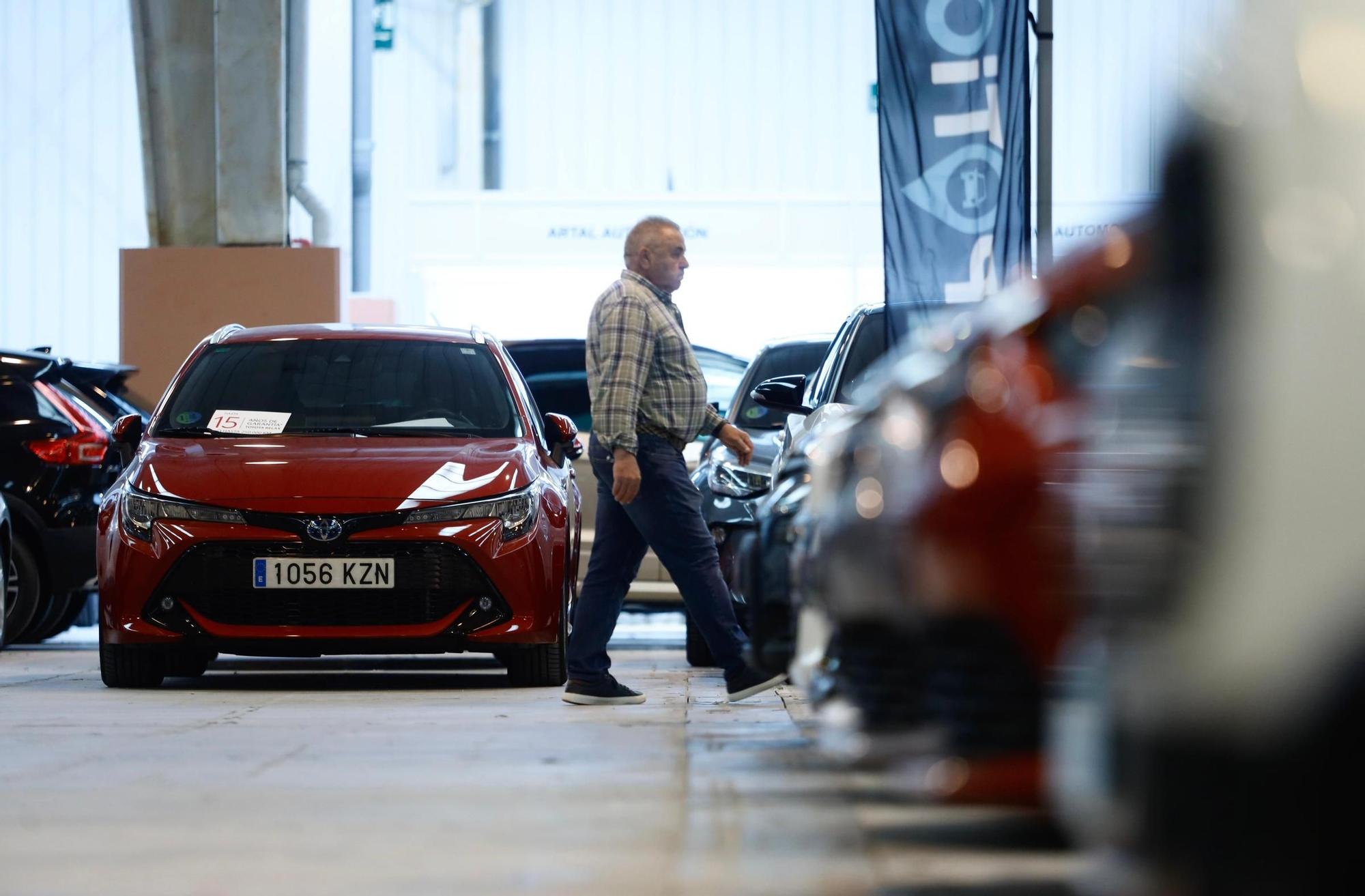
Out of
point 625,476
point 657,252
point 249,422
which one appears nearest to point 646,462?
point 625,476

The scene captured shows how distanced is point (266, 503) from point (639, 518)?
154 centimetres

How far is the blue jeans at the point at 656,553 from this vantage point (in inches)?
258

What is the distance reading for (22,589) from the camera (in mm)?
9922

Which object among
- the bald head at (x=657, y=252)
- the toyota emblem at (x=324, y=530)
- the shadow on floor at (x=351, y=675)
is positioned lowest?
the shadow on floor at (x=351, y=675)

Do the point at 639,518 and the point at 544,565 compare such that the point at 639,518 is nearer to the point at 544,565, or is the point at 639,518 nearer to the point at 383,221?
the point at 544,565

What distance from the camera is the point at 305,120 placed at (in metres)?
14.2

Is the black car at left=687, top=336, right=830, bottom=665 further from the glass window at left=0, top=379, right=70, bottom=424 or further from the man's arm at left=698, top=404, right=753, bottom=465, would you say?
the glass window at left=0, top=379, right=70, bottom=424

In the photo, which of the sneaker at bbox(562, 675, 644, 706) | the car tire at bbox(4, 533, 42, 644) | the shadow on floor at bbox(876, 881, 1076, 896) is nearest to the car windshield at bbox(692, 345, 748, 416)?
the car tire at bbox(4, 533, 42, 644)

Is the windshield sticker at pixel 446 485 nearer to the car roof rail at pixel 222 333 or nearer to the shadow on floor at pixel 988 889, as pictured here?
the car roof rail at pixel 222 333

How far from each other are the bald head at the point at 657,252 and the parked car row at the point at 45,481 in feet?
14.4

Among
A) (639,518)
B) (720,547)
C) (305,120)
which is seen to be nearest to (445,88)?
(305,120)

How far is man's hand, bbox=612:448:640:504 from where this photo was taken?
6.43 meters

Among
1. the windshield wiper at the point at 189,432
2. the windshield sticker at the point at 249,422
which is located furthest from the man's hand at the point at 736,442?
the windshield wiper at the point at 189,432

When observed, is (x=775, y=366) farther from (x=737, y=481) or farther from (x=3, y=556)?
(x=3, y=556)
